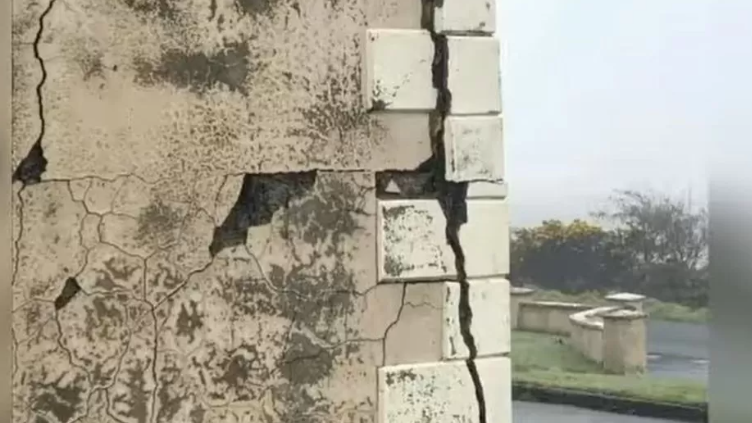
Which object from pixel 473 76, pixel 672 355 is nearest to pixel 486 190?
pixel 473 76

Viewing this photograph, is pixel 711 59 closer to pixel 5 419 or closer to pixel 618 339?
pixel 618 339

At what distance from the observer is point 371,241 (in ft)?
4.50

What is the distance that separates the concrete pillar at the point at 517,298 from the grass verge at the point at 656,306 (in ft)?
0.04

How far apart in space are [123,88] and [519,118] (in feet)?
2.43

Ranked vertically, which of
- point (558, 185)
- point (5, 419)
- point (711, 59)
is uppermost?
point (711, 59)

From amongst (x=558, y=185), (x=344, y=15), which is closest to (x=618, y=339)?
(x=558, y=185)

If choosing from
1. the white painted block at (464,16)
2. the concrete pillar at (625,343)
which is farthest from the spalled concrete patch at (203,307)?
the concrete pillar at (625,343)

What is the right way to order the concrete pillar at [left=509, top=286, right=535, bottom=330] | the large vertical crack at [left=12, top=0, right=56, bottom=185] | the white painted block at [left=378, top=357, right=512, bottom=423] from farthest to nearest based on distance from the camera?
the concrete pillar at [left=509, top=286, right=535, bottom=330]
the white painted block at [left=378, top=357, right=512, bottom=423]
the large vertical crack at [left=12, top=0, right=56, bottom=185]

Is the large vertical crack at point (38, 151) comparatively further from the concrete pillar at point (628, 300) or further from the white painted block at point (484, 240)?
the concrete pillar at point (628, 300)

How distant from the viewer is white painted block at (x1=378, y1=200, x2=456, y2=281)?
1.37m

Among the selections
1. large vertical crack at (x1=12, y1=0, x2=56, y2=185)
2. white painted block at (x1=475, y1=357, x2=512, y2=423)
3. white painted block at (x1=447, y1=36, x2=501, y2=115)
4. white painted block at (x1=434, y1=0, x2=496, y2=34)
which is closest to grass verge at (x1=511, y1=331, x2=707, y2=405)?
white painted block at (x1=475, y1=357, x2=512, y2=423)

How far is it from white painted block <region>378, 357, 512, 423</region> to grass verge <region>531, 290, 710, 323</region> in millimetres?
283

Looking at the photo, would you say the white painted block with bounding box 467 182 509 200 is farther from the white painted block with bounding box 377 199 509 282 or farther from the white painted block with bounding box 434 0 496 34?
the white painted block with bounding box 434 0 496 34

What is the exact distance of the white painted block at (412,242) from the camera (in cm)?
137
